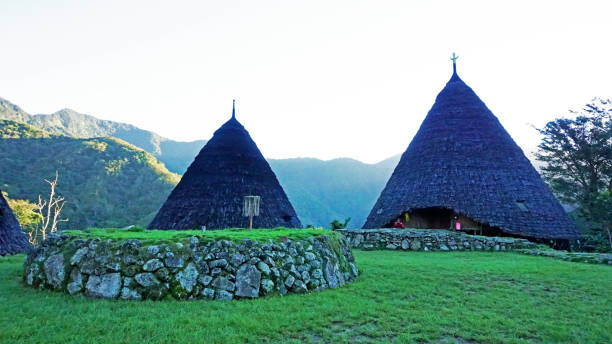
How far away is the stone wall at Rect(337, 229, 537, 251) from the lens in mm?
13086

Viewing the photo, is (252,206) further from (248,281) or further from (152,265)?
(152,265)

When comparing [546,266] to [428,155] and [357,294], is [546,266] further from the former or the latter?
[428,155]

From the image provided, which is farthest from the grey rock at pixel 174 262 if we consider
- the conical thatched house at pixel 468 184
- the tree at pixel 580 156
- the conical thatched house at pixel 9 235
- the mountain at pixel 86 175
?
the mountain at pixel 86 175

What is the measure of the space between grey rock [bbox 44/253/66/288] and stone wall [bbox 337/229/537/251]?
10193mm

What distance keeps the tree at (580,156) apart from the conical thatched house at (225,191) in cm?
1913

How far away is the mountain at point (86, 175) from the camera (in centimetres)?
3466

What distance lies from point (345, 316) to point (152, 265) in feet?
9.92

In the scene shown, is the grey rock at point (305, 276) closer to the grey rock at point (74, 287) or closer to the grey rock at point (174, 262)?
the grey rock at point (174, 262)

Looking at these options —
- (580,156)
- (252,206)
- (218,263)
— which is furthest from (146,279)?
(580,156)

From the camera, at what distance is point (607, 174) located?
2383 centimetres

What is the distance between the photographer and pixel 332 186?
262ft

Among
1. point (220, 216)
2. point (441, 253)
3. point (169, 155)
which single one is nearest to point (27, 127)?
point (169, 155)

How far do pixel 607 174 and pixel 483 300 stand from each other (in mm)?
25547

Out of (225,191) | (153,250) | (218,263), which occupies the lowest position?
(218,263)
